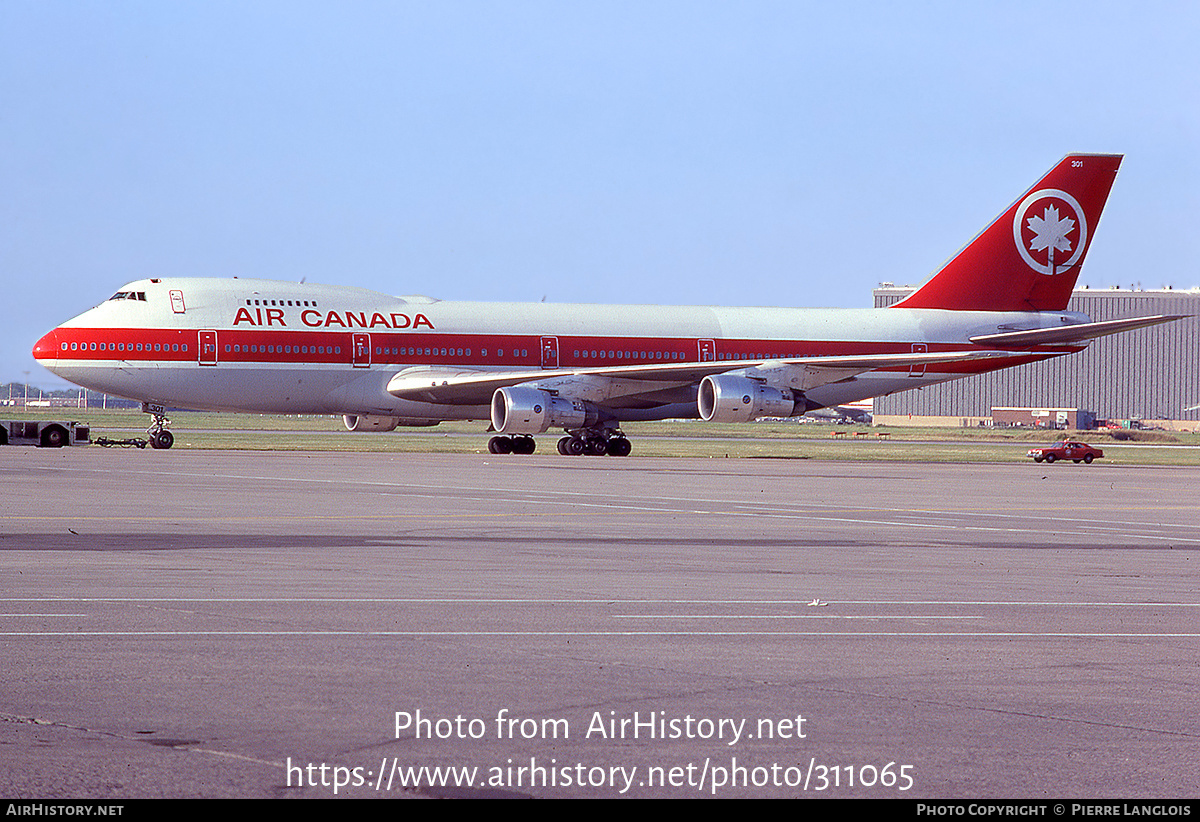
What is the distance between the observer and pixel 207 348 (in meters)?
44.3

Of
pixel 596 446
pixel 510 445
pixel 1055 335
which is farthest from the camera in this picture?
pixel 1055 335

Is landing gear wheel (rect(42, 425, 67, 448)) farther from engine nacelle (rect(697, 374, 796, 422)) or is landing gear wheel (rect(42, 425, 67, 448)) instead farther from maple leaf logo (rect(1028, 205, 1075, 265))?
maple leaf logo (rect(1028, 205, 1075, 265))

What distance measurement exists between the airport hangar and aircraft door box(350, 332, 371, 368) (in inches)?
4105

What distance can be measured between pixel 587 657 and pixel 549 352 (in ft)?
128

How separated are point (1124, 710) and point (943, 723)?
1.17 meters

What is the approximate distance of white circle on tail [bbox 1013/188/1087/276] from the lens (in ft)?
174

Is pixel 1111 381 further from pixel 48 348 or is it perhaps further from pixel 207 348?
pixel 48 348

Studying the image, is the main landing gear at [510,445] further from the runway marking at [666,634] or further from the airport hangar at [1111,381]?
the airport hangar at [1111,381]

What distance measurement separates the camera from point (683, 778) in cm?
A: 643

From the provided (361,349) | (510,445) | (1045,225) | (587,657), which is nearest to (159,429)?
(361,349)

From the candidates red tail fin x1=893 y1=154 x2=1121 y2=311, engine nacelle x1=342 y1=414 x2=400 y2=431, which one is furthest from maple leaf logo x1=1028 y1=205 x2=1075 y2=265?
engine nacelle x1=342 y1=414 x2=400 y2=431

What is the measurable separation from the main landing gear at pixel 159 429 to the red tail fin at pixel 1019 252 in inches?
1090

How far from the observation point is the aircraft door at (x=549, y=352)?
1893 inches
